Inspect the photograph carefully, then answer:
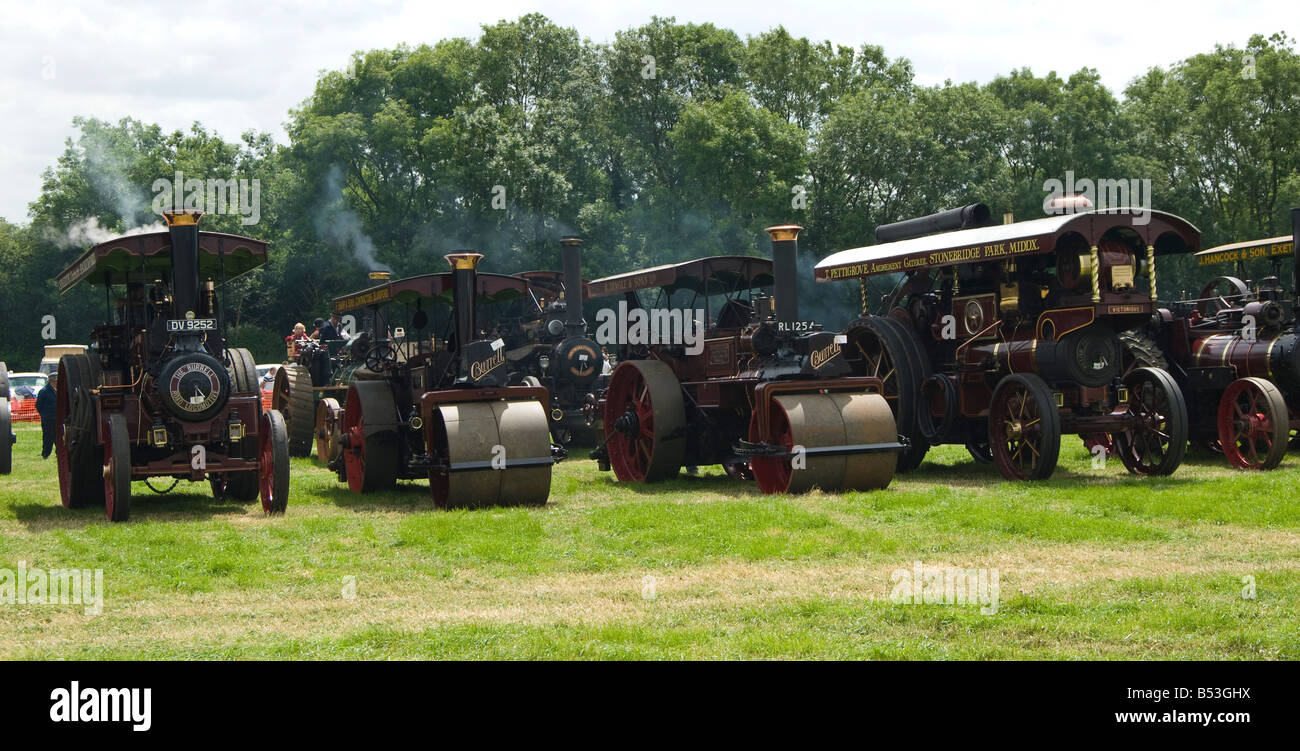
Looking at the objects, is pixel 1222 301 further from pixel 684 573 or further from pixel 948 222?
pixel 684 573

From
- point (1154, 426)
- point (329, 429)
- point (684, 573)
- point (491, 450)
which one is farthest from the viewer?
point (329, 429)

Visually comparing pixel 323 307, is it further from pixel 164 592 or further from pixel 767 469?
pixel 164 592

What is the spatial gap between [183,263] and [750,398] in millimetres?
5925

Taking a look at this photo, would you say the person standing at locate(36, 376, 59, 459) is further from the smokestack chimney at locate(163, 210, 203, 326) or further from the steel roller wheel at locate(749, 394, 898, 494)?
the steel roller wheel at locate(749, 394, 898, 494)

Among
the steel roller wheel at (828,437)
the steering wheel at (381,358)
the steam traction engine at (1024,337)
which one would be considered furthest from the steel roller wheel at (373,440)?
the steam traction engine at (1024,337)

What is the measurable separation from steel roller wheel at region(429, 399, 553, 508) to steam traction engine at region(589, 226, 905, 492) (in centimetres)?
230

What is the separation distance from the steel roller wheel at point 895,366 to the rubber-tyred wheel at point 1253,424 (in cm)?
340

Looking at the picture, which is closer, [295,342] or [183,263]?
[183,263]

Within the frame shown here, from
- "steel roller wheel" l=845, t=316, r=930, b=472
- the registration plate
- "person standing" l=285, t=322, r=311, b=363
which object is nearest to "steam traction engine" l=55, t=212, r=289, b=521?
the registration plate

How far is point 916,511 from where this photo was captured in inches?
442

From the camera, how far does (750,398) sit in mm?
13945

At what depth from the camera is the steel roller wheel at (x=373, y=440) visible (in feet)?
45.7

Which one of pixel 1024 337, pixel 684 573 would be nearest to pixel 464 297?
pixel 684 573

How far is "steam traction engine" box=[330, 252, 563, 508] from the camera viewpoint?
11891 mm
